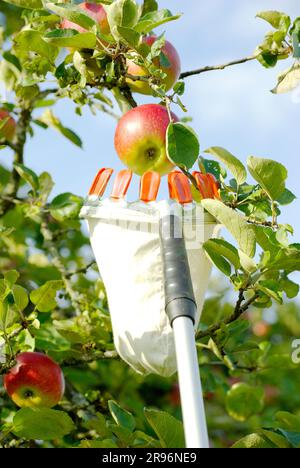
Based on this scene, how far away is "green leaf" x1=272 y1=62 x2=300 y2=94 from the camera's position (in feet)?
4.18

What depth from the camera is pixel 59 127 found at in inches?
77.1

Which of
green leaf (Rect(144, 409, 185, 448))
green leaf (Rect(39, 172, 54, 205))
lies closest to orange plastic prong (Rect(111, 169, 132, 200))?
green leaf (Rect(144, 409, 185, 448))

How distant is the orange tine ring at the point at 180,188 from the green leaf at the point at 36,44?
18.9 inches

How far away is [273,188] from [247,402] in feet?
2.84

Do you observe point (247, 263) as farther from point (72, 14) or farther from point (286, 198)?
point (72, 14)

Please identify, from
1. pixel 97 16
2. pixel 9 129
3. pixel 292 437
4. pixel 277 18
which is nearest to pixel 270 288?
pixel 292 437

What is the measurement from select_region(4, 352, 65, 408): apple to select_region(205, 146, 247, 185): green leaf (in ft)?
1.87

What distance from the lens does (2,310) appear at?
126 cm

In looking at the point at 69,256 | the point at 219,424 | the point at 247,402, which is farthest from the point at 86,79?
the point at 219,424

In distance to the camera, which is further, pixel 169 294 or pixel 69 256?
pixel 69 256

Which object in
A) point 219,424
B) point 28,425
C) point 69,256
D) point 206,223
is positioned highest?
point 69,256

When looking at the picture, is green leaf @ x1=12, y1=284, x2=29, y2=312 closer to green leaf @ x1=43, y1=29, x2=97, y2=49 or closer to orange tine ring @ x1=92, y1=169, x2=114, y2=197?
orange tine ring @ x1=92, y1=169, x2=114, y2=197

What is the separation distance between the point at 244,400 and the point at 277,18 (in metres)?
0.98

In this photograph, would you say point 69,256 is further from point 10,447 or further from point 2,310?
point 2,310
